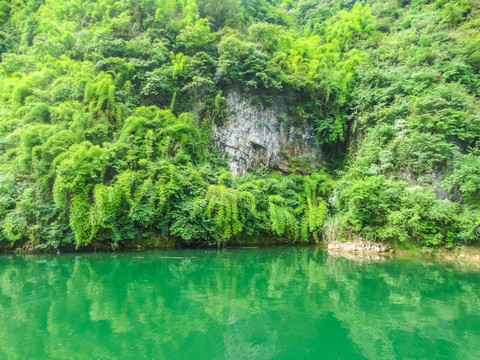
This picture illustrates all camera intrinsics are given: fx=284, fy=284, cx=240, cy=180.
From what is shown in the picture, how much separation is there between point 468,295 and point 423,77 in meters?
12.0

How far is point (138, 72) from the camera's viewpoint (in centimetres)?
1739

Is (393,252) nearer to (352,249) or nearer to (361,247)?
(361,247)

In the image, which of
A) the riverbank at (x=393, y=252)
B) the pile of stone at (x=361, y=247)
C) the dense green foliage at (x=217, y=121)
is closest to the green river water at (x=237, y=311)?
the riverbank at (x=393, y=252)

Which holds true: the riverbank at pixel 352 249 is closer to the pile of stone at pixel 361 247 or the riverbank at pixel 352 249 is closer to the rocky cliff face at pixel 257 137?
the pile of stone at pixel 361 247

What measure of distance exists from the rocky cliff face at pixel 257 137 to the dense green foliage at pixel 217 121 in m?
0.80

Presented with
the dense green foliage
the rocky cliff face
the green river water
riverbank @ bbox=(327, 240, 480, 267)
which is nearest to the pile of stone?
riverbank @ bbox=(327, 240, 480, 267)

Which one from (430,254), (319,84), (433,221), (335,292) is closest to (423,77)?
(319,84)

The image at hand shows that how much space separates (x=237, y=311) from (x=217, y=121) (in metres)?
14.5

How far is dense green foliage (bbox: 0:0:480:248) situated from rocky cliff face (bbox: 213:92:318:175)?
2.64 ft

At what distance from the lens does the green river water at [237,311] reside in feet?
13.9

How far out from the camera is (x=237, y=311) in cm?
580

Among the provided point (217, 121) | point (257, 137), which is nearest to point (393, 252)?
point (257, 137)

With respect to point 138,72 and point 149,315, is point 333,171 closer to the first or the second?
point 138,72

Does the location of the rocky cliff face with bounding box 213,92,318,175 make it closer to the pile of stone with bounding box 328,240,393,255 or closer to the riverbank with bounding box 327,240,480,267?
the pile of stone with bounding box 328,240,393,255
